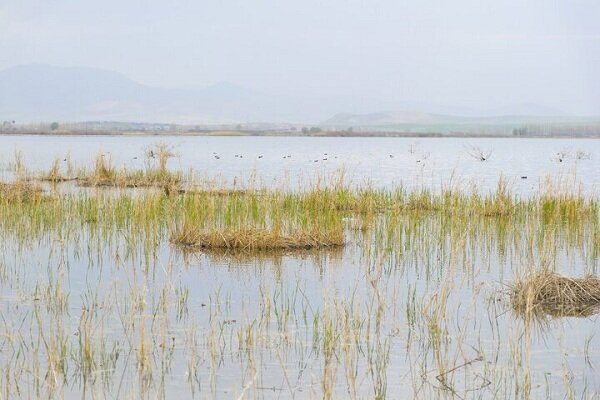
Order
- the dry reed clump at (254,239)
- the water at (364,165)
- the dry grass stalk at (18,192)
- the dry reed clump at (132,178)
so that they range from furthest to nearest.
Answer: the water at (364,165) < the dry reed clump at (132,178) < the dry grass stalk at (18,192) < the dry reed clump at (254,239)

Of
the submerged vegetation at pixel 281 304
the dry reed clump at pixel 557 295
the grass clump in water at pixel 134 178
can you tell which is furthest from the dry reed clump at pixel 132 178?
the dry reed clump at pixel 557 295

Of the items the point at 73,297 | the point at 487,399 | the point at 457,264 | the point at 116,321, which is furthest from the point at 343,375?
the point at 457,264

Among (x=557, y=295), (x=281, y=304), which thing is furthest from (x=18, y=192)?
(x=557, y=295)

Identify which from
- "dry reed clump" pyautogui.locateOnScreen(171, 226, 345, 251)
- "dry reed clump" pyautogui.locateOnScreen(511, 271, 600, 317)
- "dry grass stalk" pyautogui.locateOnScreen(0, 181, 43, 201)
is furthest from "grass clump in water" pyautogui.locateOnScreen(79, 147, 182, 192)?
"dry reed clump" pyautogui.locateOnScreen(511, 271, 600, 317)

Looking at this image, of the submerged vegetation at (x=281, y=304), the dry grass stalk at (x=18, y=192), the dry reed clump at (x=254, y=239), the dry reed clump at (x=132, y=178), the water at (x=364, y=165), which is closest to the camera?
the submerged vegetation at (x=281, y=304)

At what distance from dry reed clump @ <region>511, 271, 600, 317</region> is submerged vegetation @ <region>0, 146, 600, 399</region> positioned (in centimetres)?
2

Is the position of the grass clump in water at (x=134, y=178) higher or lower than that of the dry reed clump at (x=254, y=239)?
higher

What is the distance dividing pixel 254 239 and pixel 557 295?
4.24 m

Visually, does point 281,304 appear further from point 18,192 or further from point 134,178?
point 134,178

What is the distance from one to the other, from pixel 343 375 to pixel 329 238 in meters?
5.82

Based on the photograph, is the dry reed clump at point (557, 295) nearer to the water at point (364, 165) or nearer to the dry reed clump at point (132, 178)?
the water at point (364, 165)

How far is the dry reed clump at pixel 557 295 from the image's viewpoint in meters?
8.24

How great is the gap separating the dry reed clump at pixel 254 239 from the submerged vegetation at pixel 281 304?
20 mm

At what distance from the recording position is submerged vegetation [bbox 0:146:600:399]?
19.1 ft
